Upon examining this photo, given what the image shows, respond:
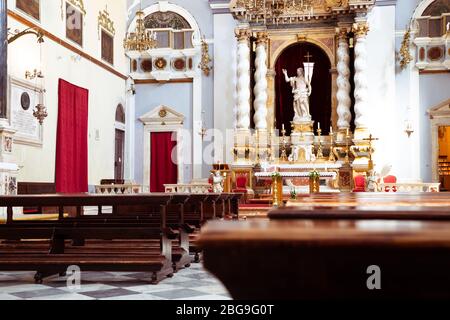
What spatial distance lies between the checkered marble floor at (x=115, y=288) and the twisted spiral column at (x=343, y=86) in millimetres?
11159

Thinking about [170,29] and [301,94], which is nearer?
[301,94]

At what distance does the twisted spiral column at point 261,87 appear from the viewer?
16.6 meters

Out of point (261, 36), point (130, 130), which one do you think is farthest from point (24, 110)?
point (261, 36)

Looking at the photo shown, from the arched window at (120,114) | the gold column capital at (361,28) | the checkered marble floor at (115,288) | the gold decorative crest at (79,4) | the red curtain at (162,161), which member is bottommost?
the checkered marble floor at (115,288)

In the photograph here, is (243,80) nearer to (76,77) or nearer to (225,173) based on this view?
(225,173)

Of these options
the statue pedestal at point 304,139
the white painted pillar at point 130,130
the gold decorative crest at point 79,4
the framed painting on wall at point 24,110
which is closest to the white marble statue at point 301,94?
the statue pedestal at point 304,139

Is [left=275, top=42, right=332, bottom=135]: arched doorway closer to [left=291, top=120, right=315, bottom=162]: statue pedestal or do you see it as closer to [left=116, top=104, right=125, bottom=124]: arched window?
[left=291, top=120, right=315, bottom=162]: statue pedestal

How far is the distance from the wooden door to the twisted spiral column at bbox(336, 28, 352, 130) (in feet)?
20.9

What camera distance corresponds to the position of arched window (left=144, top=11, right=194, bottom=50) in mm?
17578

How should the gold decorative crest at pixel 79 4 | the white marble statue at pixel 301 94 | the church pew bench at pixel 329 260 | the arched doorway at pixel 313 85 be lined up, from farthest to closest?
the arched doorway at pixel 313 85 < the white marble statue at pixel 301 94 < the gold decorative crest at pixel 79 4 < the church pew bench at pixel 329 260

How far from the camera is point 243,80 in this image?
54.3 feet

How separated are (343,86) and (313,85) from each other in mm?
1240

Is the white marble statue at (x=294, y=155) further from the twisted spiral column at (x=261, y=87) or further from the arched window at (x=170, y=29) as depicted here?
the arched window at (x=170, y=29)

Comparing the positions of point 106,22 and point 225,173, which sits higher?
point 106,22
